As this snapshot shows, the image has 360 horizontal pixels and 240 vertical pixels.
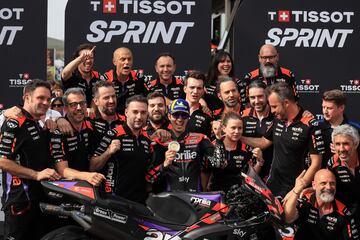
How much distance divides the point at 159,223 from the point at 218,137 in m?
1.70

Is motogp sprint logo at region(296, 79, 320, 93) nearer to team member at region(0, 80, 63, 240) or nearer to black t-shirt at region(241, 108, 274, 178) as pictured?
black t-shirt at region(241, 108, 274, 178)

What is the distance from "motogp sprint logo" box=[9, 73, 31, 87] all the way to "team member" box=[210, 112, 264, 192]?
3.47m

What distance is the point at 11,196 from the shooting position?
21.1ft

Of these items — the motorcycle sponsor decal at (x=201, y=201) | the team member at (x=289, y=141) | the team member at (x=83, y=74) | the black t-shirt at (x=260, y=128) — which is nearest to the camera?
the motorcycle sponsor decal at (x=201, y=201)

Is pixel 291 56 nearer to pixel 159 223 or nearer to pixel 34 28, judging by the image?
pixel 34 28

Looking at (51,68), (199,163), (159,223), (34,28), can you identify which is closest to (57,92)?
(34,28)

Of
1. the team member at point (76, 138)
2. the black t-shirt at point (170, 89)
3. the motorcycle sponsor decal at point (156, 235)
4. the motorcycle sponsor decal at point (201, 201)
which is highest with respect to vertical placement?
the black t-shirt at point (170, 89)

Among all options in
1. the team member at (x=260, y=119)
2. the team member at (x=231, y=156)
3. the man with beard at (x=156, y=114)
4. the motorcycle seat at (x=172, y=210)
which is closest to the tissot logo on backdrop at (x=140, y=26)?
the team member at (x=260, y=119)

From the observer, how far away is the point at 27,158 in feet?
20.9

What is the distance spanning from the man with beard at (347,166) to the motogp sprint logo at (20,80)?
14.8 ft

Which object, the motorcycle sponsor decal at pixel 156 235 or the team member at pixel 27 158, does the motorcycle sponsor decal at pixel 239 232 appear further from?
the team member at pixel 27 158

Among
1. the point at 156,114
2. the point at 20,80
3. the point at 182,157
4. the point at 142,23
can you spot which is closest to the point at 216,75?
the point at 142,23

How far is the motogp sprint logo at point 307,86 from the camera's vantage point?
9.72 meters

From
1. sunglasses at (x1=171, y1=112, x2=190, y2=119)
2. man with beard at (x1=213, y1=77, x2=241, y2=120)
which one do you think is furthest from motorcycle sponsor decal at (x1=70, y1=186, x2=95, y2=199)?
man with beard at (x1=213, y1=77, x2=241, y2=120)
